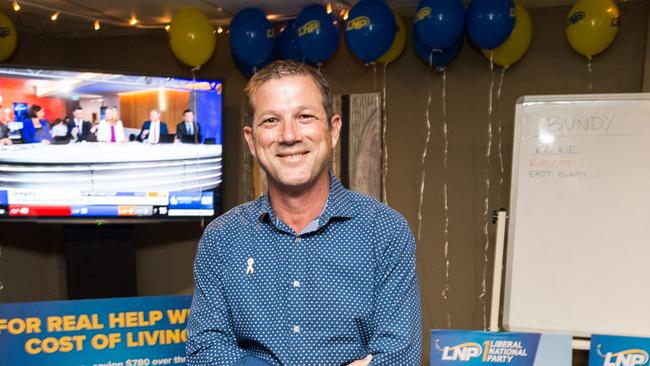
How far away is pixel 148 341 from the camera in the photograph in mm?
2209

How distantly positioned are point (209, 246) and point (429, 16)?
1.84 m

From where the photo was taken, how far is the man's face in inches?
46.6

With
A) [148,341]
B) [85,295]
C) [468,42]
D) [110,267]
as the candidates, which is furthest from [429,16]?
[85,295]

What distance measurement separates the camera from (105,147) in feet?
9.24

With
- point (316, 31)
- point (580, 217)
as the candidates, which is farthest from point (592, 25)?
point (316, 31)

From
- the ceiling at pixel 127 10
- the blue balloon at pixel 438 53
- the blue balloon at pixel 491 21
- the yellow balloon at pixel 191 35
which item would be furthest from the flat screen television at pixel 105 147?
the blue balloon at pixel 491 21

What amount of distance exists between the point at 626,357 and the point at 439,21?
1874 millimetres

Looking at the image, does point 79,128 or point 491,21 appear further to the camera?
point 79,128

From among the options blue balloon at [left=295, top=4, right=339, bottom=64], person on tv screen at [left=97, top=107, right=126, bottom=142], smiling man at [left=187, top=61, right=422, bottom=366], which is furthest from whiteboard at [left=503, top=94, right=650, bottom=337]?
person on tv screen at [left=97, top=107, right=126, bottom=142]

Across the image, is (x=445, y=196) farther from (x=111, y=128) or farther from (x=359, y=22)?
(x=111, y=128)

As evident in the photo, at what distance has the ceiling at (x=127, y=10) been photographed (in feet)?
9.28

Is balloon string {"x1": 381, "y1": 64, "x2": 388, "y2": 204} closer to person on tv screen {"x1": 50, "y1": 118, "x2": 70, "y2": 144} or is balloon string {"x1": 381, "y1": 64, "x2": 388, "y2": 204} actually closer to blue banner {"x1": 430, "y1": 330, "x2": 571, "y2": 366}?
blue banner {"x1": 430, "y1": 330, "x2": 571, "y2": 366}

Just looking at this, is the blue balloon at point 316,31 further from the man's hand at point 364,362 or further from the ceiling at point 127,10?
the man's hand at point 364,362

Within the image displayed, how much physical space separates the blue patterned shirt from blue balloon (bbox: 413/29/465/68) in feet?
5.99
